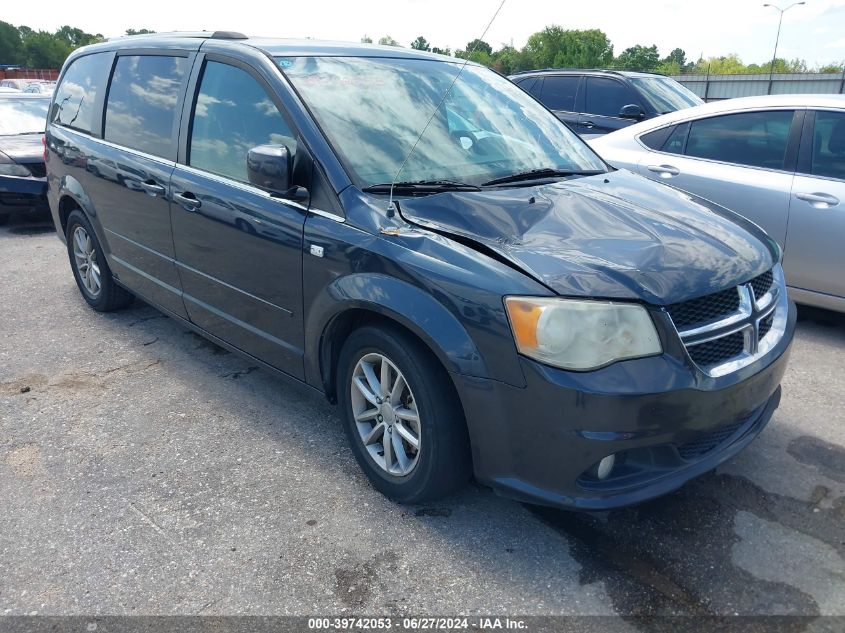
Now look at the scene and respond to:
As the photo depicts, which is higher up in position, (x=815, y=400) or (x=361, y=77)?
(x=361, y=77)

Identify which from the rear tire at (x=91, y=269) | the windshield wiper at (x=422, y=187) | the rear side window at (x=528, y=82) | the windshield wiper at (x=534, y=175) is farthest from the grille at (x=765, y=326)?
the rear side window at (x=528, y=82)

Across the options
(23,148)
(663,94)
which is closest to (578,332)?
(663,94)

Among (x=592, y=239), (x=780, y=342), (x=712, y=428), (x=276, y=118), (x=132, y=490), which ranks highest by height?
(x=276, y=118)

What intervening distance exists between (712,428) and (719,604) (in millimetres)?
583

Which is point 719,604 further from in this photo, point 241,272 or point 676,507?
point 241,272

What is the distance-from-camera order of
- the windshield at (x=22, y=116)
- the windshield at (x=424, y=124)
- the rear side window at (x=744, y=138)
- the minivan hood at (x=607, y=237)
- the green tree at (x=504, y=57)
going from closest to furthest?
the minivan hood at (x=607, y=237) < the windshield at (x=424, y=124) < the green tree at (x=504, y=57) < the rear side window at (x=744, y=138) < the windshield at (x=22, y=116)

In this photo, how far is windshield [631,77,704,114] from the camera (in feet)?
28.2

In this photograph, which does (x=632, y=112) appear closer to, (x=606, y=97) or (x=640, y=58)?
(x=606, y=97)

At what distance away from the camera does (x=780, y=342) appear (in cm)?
282

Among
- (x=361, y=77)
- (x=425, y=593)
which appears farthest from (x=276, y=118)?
(x=425, y=593)

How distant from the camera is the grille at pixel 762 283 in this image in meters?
2.79

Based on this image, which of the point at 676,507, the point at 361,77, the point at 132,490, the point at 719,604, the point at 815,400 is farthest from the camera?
the point at 815,400

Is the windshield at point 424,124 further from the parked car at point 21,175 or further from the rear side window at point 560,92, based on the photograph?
the parked car at point 21,175

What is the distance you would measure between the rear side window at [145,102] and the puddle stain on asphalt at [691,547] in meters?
2.85
